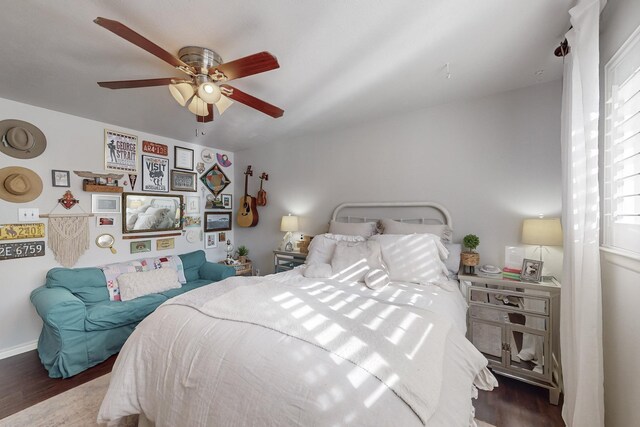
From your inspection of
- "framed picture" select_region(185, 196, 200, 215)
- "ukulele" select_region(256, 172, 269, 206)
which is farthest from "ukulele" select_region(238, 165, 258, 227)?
"framed picture" select_region(185, 196, 200, 215)

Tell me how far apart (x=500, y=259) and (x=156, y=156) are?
4.31m

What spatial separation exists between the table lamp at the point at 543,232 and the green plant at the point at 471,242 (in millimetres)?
371

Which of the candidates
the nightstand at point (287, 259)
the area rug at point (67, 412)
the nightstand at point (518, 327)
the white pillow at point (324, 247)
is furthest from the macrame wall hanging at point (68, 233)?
the nightstand at point (518, 327)

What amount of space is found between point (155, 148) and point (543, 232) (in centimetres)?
442

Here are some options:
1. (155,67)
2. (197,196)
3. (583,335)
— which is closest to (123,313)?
(197,196)

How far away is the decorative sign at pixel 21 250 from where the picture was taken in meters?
2.44

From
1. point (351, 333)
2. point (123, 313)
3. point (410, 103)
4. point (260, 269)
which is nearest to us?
point (351, 333)

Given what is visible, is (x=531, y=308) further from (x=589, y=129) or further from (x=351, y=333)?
(x=351, y=333)

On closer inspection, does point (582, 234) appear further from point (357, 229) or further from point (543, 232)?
point (357, 229)

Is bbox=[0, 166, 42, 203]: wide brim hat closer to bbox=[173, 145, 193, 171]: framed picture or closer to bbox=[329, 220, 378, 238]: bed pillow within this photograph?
bbox=[173, 145, 193, 171]: framed picture

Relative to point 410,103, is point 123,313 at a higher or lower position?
lower

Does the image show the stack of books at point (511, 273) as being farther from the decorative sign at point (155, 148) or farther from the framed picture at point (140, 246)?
the decorative sign at point (155, 148)

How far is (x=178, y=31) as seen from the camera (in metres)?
1.56

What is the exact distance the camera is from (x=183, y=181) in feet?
12.4
